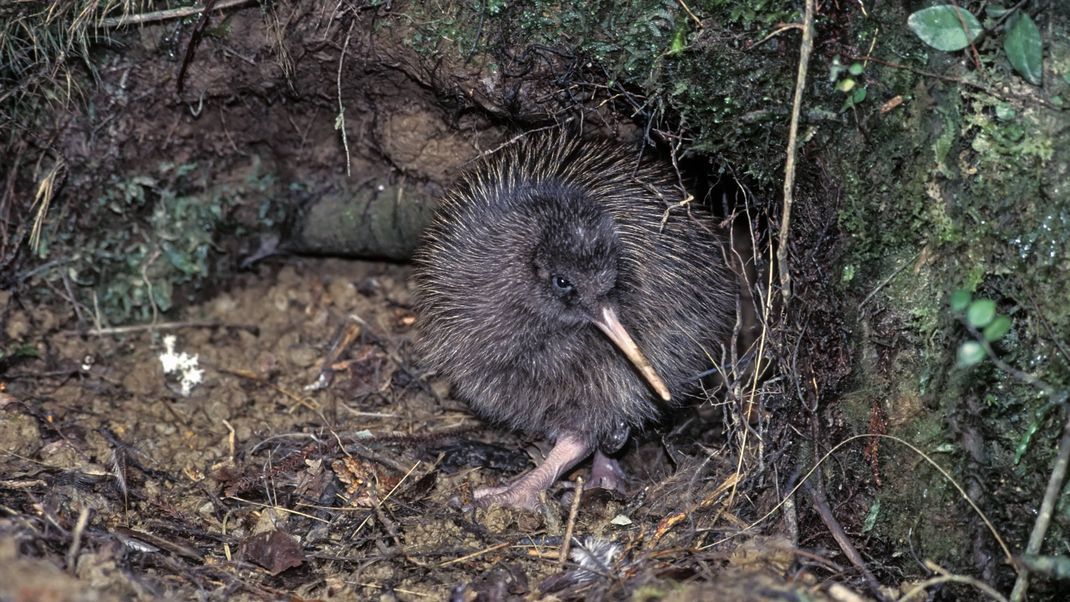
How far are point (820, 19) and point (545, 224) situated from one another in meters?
1.15

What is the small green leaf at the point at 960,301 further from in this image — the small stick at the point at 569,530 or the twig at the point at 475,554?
the twig at the point at 475,554

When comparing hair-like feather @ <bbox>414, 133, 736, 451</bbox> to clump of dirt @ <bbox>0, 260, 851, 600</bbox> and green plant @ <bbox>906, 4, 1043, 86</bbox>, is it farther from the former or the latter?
green plant @ <bbox>906, 4, 1043, 86</bbox>

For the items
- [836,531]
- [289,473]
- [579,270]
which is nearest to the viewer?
[836,531]

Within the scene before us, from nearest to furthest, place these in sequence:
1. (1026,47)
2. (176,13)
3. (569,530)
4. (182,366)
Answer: (1026,47) → (569,530) → (176,13) → (182,366)

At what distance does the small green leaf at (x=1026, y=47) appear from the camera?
9.45ft

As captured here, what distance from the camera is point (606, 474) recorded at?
3.88m

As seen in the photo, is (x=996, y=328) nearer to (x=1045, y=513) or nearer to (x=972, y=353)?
(x=972, y=353)

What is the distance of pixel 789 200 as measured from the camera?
316cm

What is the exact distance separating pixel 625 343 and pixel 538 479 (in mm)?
667

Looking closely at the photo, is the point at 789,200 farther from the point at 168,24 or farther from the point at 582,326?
the point at 168,24

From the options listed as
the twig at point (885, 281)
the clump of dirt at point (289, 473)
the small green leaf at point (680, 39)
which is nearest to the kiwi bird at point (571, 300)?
the clump of dirt at point (289, 473)

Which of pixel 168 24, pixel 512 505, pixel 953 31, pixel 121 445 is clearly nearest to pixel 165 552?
pixel 121 445

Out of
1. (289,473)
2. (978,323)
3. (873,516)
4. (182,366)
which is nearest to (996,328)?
(978,323)

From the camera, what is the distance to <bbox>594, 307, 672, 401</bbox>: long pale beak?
A: 3.49 metres
